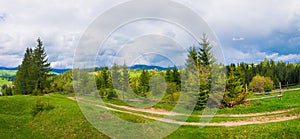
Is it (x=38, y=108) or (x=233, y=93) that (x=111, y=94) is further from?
(x=233, y=93)

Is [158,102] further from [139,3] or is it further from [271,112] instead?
[139,3]

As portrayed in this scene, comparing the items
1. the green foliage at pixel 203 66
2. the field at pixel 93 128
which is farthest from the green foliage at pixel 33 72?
the green foliage at pixel 203 66

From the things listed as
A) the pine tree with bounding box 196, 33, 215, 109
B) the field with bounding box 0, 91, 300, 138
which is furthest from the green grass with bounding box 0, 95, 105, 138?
the pine tree with bounding box 196, 33, 215, 109

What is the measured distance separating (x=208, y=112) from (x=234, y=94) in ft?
16.8

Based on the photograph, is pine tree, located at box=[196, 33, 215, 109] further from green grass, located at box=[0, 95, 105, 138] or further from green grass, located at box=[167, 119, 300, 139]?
green grass, located at box=[0, 95, 105, 138]

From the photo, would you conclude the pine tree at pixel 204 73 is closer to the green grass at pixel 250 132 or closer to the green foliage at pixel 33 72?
the green grass at pixel 250 132

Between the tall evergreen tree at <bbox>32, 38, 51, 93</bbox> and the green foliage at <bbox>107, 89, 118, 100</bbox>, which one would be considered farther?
the tall evergreen tree at <bbox>32, 38, 51, 93</bbox>

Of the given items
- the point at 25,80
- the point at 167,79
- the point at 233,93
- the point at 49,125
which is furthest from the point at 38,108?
the point at 25,80

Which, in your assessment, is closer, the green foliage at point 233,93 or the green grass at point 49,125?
the green grass at point 49,125

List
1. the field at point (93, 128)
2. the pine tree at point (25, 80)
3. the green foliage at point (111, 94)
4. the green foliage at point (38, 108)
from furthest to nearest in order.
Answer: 1. the pine tree at point (25, 80)
2. the green foliage at point (111, 94)
3. the green foliage at point (38, 108)
4. the field at point (93, 128)

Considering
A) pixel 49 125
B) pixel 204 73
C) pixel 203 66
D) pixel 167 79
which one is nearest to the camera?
pixel 49 125

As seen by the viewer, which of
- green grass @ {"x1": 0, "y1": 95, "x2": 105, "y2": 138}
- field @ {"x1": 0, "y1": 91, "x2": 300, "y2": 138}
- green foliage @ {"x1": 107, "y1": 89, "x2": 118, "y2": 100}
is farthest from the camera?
green foliage @ {"x1": 107, "y1": 89, "x2": 118, "y2": 100}

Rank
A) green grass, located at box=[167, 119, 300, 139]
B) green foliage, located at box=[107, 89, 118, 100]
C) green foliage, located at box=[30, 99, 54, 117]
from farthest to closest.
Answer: green foliage, located at box=[107, 89, 118, 100]
green foliage, located at box=[30, 99, 54, 117]
green grass, located at box=[167, 119, 300, 139]

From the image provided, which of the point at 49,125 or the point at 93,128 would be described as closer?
the point at 93,128
